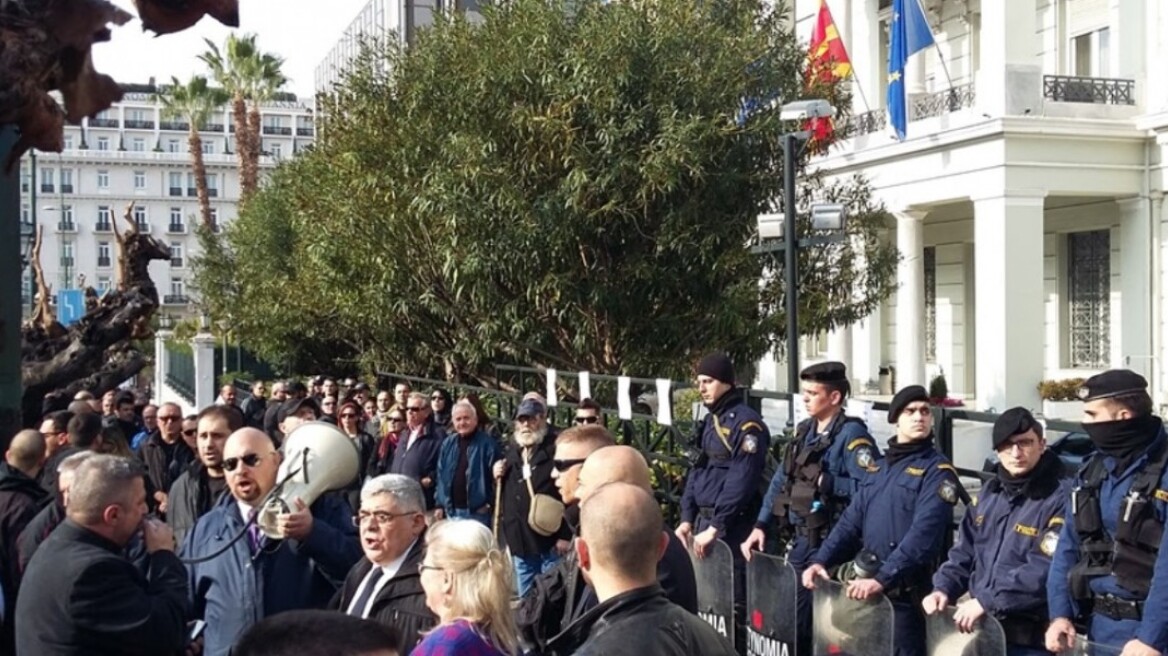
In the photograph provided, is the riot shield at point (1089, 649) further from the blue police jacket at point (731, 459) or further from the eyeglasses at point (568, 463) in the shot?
the blue police jacket at point (731, 459)

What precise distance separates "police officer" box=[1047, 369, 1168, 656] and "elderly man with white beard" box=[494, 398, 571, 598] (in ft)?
12.6

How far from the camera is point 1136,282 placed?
23.7 metres

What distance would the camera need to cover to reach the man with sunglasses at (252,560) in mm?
4867

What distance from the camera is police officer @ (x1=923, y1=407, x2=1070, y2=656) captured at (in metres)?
5.64

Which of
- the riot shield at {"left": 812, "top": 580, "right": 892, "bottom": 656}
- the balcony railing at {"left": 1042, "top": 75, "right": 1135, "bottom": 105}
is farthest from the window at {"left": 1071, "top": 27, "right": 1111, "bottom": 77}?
the riot shield at {"left": 812, "top": 580, "right": 892, "bottom": 656}

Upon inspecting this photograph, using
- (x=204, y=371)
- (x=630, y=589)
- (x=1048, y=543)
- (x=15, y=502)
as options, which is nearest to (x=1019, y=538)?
(x=1048, y=543)

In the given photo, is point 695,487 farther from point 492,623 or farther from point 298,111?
point 298,111

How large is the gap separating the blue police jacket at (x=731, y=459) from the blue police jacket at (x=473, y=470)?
283cm

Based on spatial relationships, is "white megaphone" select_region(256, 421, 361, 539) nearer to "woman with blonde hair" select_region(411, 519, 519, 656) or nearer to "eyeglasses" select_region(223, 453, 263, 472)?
"eyeglasses" select_region(223, 453, 263, 472)

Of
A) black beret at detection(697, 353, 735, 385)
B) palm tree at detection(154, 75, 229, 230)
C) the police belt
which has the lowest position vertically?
the police belt

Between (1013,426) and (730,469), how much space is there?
2582 millimetres

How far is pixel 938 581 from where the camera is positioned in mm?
6098

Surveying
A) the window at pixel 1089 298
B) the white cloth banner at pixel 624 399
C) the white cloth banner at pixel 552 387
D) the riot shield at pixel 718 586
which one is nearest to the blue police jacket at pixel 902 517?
the riot shield at pixel 718 586

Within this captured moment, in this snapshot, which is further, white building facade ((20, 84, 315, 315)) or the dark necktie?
white building facade ((20, 84, 315, 315))
